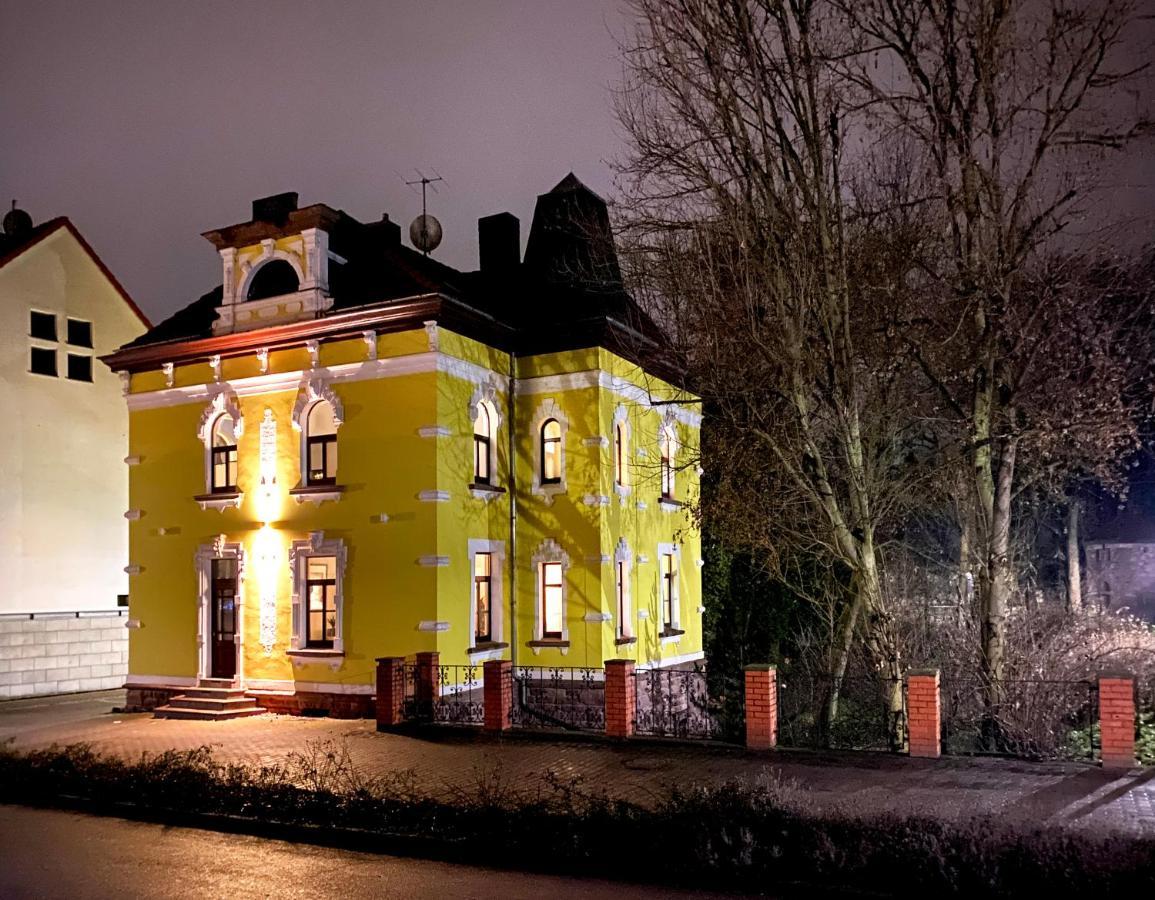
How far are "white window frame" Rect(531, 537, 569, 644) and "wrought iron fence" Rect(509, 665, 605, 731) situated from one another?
2.50 ft

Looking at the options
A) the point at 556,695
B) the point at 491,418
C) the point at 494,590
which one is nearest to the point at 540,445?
the point at 491,418

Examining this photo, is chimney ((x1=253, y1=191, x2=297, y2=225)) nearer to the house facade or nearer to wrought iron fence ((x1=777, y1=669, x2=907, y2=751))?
the house facade

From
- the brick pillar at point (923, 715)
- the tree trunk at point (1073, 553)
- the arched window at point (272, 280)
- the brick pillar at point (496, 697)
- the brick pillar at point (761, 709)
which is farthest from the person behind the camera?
the tree trunk at point (1073, 553)

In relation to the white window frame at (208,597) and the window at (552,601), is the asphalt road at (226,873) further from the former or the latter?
the window at (552,601)

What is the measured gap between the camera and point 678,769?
13.1 meters

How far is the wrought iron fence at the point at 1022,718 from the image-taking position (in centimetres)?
1297

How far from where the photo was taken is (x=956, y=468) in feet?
57.0

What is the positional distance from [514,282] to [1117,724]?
614 inches

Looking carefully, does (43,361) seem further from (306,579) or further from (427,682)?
(427,682)

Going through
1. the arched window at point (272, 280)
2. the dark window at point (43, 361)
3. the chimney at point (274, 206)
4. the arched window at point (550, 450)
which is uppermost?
the chimney at point (274, 206)

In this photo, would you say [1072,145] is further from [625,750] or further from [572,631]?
[572,631]

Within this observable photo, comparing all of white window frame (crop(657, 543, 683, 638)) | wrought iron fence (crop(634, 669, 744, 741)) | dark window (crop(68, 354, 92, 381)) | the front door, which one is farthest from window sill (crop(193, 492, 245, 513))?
white window frame (crop(657, 543, 683, 638))

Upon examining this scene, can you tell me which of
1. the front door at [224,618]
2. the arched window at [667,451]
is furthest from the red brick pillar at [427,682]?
the arched window at [667,451]

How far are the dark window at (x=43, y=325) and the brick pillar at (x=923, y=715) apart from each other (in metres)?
22.3
